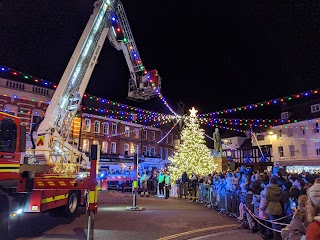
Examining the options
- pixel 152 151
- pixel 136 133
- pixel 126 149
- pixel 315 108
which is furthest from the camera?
pixel 152 151

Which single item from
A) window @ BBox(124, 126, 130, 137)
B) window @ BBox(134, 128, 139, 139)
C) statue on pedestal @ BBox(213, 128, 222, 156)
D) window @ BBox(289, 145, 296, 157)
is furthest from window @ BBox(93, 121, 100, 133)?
window @ BBox(289, 145, 296, 157)

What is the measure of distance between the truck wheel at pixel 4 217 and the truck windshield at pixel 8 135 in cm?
134

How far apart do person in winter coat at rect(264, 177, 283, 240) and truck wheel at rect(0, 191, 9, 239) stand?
6488mm

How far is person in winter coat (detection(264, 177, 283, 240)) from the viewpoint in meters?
7.00

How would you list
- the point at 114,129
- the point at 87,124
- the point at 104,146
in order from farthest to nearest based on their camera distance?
the point at 114,129 < the point at 104,146 < the point at 87,124

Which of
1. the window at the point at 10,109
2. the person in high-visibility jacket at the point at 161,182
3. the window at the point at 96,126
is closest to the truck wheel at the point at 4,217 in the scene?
the person in high-visibility jacket at the point at 161,182

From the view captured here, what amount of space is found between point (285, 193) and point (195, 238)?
111 inches

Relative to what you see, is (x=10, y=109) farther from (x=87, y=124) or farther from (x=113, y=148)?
(x=113, y=148)

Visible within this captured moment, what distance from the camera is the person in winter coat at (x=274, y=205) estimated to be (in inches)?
275

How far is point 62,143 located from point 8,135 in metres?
3.66

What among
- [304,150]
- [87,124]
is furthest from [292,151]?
[87,124]

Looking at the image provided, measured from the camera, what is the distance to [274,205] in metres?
7.03

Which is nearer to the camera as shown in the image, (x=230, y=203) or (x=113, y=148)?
(x=230, y=203)

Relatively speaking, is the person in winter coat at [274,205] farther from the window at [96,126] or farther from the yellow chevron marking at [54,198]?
the window at [96,126]
